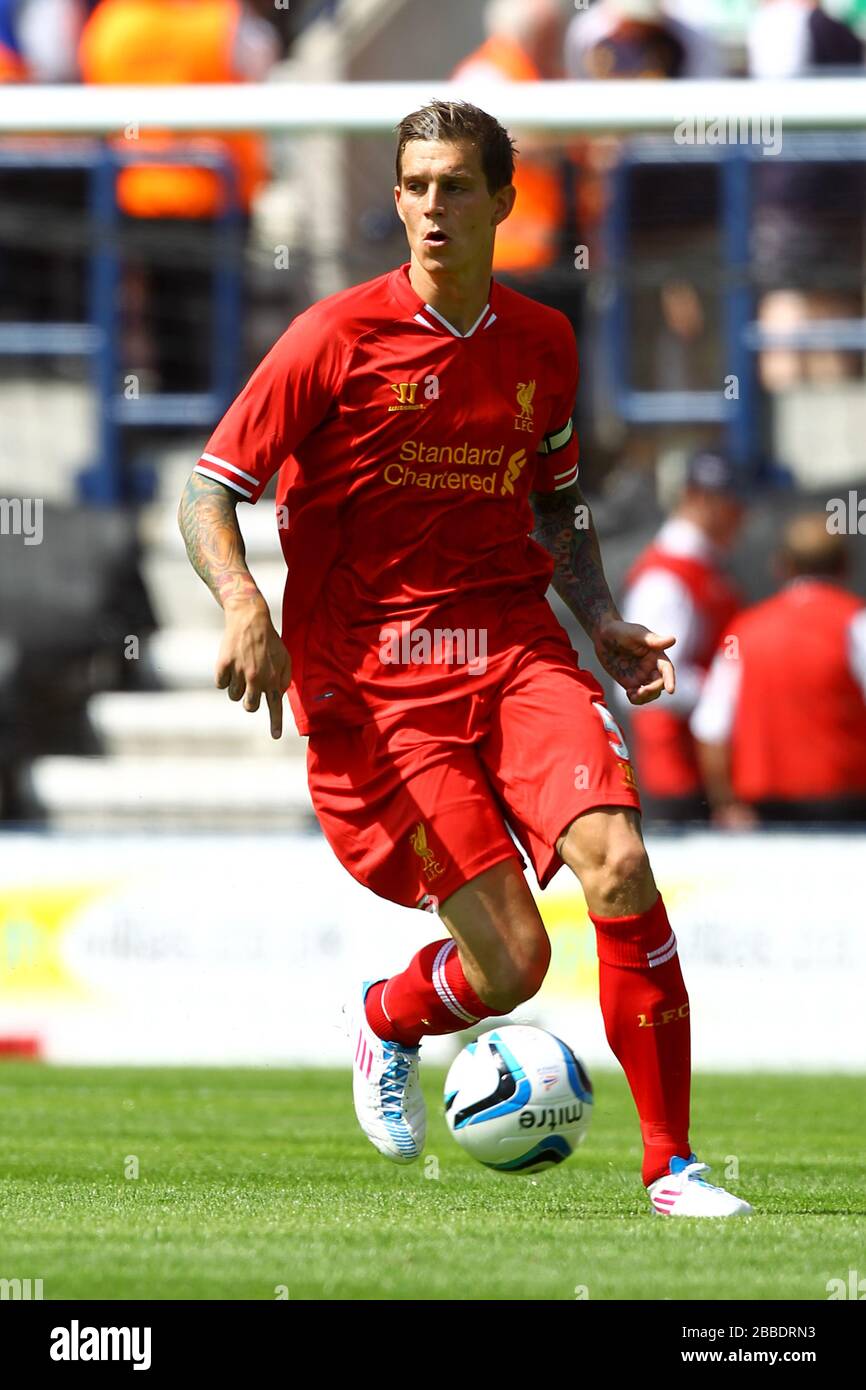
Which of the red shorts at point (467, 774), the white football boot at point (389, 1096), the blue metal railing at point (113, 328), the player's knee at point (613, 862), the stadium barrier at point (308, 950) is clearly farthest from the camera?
the blue metal railing at point (113, 328)

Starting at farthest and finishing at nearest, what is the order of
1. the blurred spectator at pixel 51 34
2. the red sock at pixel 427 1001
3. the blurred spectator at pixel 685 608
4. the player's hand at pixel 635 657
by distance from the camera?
the blurred spectator at pixel 51 34, the blurred spectator at pixel 685 608, the red sock at pixel 427 1001, the player's hand at pixel 635 657

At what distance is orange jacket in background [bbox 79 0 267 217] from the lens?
498 inches

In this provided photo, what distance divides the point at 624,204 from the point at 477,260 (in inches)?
266

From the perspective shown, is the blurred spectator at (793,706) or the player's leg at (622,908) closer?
the player's leg at (622,908)

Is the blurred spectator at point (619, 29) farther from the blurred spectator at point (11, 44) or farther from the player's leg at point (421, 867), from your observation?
the player's leg at point (421, 867)

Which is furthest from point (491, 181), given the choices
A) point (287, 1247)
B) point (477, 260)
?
point (287, 1247)

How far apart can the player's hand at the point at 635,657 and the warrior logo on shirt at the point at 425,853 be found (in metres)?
0.59

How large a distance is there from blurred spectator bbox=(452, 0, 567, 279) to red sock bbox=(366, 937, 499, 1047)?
21.1ft

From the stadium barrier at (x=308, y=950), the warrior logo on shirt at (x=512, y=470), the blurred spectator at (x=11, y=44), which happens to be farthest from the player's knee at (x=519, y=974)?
the blurred spectator at (x=11, y=44)

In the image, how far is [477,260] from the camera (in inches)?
225

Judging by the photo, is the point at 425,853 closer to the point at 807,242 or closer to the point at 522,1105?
the point at 522,1105

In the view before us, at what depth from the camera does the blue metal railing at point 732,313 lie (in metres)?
12.0

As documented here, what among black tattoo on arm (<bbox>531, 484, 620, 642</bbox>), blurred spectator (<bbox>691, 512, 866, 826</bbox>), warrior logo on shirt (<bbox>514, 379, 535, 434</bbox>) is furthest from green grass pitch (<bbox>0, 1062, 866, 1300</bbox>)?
blurred spectator (<bbox>691, 512, 866, 826</bbox>)

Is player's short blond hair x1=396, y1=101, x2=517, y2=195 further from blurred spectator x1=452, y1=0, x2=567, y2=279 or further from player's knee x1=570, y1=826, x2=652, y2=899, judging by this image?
blurred spectator x1=452, y1=0, x2=567, y2=279
